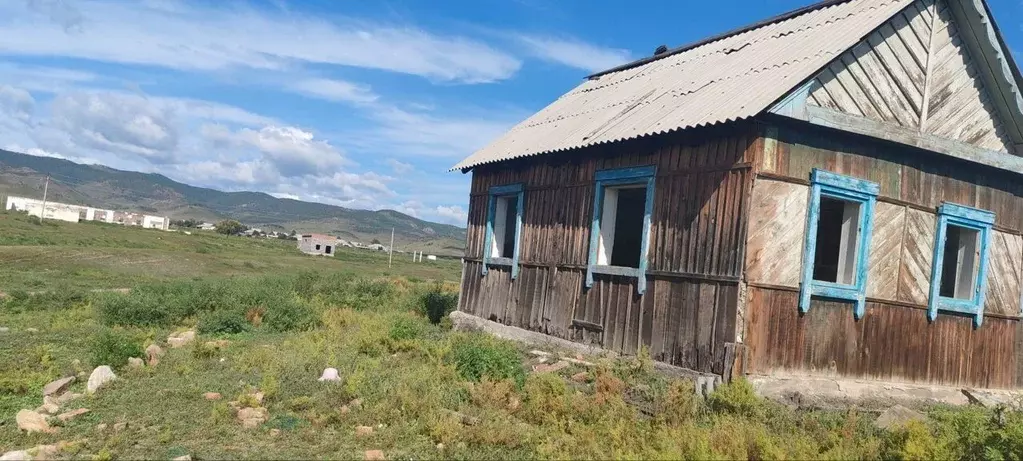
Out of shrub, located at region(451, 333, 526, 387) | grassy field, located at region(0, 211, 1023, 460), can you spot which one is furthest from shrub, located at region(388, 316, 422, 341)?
shrub, located at region(451, 333, 526, 387)

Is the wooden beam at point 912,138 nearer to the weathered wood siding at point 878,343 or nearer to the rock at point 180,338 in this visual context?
the weathered wood siding at point 878,343

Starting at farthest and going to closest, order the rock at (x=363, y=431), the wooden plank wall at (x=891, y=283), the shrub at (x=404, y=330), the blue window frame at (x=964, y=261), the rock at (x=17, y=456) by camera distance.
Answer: the shrub at (x=404, y=330) < the blue window frame at (x=964, y=261) < the wooden plank wall at (x=891, y=283) < the rock at (x=363, y=431) < the rock at (x=17, y=456)

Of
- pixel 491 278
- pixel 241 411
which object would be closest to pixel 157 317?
pixel 491 278

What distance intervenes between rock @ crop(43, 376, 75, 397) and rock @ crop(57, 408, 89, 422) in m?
1.16

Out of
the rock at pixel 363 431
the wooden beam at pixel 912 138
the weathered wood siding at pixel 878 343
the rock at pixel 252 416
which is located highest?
the wooden beam at pixel 912 138

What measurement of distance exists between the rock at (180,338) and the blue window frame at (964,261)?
36.7 feet

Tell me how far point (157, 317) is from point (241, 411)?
8.67 metres

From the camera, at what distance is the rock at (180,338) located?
12.4 meters

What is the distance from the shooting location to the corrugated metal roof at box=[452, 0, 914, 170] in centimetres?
869

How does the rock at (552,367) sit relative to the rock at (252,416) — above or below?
above

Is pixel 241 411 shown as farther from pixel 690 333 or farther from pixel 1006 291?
pixel 1006 291

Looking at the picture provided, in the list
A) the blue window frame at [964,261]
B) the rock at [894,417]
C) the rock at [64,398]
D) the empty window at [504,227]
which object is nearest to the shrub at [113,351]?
the rock at [64,398]

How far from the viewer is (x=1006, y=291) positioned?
1069 centimetres

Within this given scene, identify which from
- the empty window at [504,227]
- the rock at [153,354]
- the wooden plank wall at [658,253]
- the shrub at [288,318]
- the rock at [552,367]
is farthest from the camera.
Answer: the shrub at [288,318]
